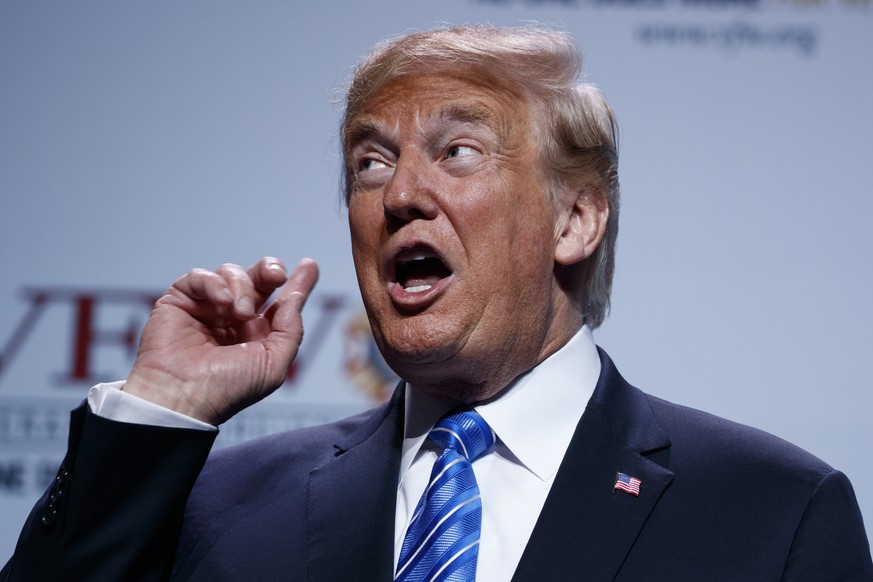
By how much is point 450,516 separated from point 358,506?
0.60 ft

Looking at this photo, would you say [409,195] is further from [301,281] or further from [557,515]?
[557,515]

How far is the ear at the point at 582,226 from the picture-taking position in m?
1.71

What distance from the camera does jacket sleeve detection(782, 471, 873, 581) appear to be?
1448 mm

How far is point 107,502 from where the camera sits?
5.01 feet

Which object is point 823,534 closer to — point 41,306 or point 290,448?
point 290,448

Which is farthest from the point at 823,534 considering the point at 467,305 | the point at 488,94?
the point at 488,94

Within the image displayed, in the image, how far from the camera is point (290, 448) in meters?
1.84

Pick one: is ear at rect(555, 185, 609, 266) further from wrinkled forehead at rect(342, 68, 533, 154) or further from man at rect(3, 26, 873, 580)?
wrinkled forehead at rect(342, 68, 533, 154)

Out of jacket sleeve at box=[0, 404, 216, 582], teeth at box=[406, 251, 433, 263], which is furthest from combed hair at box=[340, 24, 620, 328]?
jacket sleeve at box=[0, 404, 216, 582]

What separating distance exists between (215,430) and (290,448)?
0.26 m

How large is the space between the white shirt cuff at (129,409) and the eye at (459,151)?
0.59 m

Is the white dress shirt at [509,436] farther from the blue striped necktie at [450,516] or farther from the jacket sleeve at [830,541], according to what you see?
the jacket sleeve at [830,541]

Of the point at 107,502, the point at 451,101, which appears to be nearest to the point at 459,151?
the point at 451,101

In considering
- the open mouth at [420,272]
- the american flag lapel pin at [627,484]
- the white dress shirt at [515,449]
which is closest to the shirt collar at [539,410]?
the white dress shirt at [515,449]
